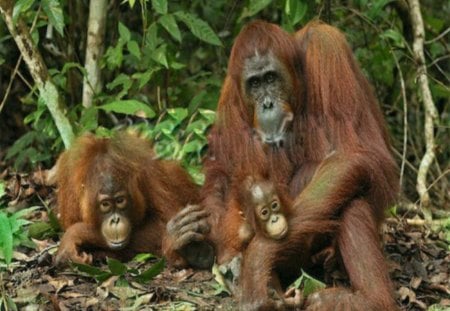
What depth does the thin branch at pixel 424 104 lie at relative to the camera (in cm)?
586

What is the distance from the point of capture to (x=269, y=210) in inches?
166

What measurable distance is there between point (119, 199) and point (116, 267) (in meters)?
0.44

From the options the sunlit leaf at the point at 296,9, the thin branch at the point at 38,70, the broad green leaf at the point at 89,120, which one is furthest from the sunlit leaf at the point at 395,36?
the thin branch at the point at 38,70

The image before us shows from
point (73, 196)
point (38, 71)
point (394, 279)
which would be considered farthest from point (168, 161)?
point (394, 279)

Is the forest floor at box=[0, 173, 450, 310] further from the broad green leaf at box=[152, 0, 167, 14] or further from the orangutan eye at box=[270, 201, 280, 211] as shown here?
the broad green leaf at box=[152, 0, 167, 14]

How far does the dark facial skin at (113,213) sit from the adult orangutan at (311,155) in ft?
0.88

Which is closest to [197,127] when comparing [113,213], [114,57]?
[114,57]

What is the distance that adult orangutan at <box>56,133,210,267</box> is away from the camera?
4.87 meters

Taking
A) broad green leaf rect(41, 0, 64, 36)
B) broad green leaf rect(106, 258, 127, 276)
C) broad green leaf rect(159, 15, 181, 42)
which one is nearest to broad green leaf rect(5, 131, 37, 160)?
broad green leaf rect(159, 15, 181, 42)

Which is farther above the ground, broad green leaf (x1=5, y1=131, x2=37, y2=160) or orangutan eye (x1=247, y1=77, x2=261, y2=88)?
orangutan eye (x1=247, y1=77, x2=261, y2=88)

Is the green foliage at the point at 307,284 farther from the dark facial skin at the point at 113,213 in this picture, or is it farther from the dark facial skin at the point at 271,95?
the dark facial skin at the point at 113,213

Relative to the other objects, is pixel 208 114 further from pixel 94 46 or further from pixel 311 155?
pixel 311 155

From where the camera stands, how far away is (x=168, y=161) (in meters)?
5.41

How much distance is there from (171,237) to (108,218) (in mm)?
329
